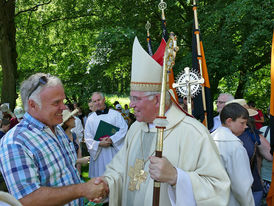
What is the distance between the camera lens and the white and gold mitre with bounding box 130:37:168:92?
2580 mm

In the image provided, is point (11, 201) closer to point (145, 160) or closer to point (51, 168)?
point (51, 168)

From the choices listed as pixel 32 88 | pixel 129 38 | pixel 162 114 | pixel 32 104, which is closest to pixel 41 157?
pixel 32 104

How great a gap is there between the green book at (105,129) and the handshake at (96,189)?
11.4ft

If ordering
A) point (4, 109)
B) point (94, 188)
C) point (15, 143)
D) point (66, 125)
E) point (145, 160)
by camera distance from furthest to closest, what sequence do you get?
point (4, 109) < point (66, 125) < point (145, 160) < point (94, 188) < point (15, 143)

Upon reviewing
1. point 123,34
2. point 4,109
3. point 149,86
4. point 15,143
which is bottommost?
point 4,109

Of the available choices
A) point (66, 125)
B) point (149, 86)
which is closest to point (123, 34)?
point (66, 125)

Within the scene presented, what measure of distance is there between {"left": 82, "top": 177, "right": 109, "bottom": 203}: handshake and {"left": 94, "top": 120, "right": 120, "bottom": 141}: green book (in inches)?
137

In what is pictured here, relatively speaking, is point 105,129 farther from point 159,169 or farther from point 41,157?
point 159,169

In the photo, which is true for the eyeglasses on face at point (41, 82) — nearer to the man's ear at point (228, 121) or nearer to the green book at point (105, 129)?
the man's ear at point (228, 121)

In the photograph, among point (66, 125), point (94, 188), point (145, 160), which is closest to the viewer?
point (94, 188)

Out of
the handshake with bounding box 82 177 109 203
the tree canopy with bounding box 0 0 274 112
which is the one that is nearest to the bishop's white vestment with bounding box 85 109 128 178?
the handshake with bounding box 82 177 109 203

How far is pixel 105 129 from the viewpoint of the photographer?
19.9 ft

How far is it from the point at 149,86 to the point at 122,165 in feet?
2.62

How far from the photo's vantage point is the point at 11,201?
945mm
